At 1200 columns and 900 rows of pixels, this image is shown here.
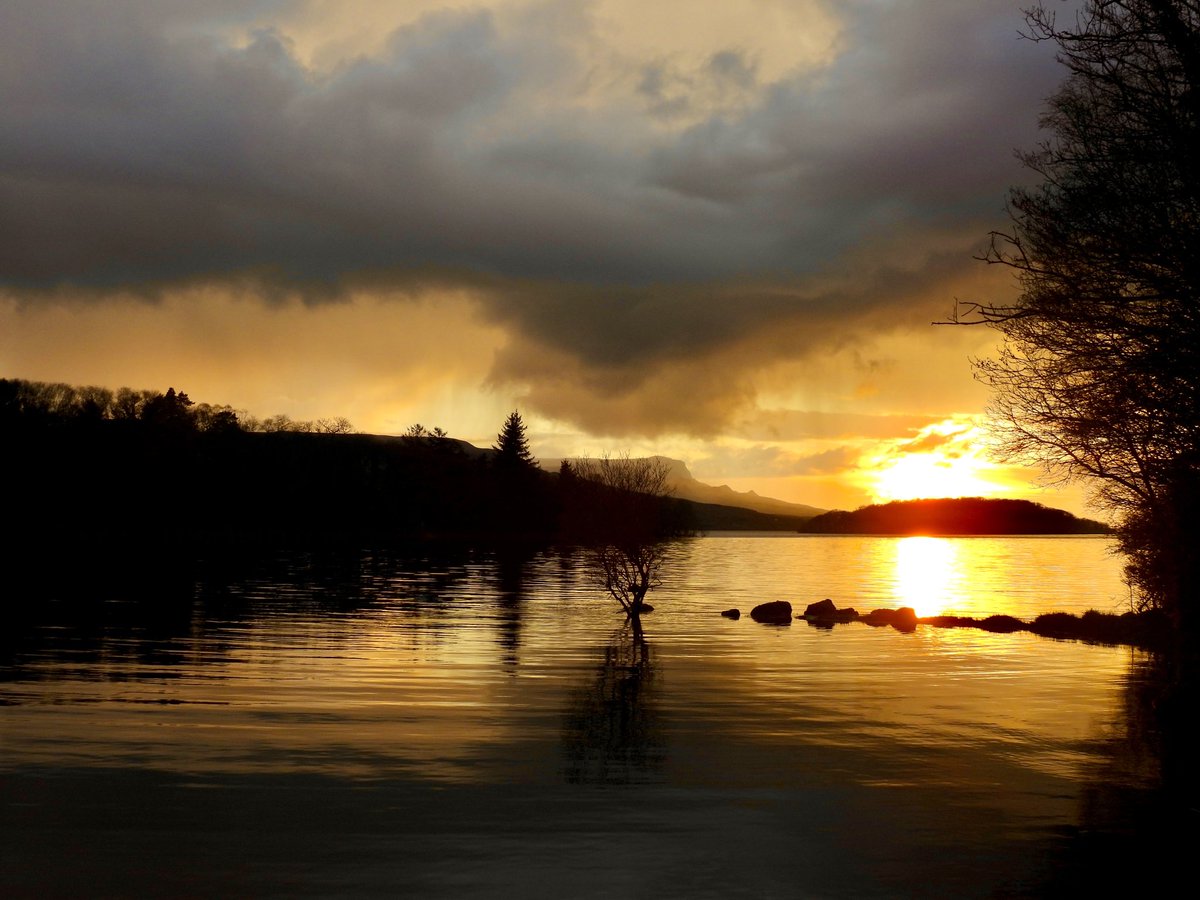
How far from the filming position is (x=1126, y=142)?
13.5 meters

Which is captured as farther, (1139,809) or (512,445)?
(512,445)

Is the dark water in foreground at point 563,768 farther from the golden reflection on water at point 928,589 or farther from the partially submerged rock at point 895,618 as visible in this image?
the golden reflection on water at point 928,589

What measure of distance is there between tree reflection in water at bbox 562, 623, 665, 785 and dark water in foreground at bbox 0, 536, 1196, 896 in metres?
0.08

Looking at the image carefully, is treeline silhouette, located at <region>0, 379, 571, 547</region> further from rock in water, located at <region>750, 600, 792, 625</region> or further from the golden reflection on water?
rock in water, located at <region>750, 600, 792, 625</region>

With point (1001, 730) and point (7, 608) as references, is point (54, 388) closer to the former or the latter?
point (7, 608)

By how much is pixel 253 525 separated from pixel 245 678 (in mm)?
124441

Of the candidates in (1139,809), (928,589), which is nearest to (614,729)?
(1139,809)

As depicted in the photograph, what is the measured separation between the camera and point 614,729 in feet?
53.2

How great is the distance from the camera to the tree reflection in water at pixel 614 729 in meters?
13.2

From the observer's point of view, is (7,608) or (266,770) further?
(7,608)

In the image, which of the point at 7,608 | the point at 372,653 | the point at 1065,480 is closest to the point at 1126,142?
the point at 1065,480

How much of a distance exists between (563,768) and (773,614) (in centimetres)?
2931

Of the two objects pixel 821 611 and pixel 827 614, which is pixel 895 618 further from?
pixel 821 611

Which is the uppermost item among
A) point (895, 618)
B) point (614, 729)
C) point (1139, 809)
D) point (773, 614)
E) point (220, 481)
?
point (220, 481)
